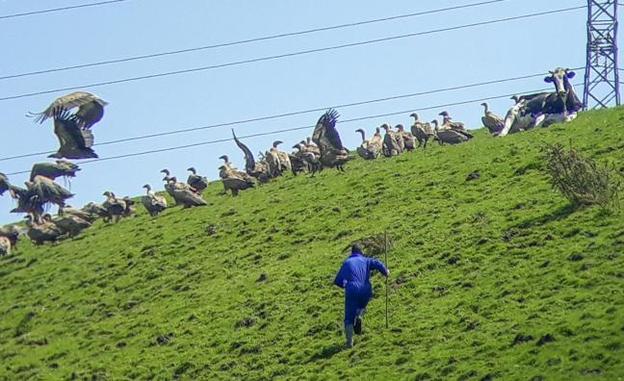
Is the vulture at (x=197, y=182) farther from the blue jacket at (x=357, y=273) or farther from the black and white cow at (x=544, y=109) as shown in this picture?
the blue jacket at (x=357, y=273)

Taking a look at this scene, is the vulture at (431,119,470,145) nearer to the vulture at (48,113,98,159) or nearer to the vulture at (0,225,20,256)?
the vulture at (48,113,98,159)

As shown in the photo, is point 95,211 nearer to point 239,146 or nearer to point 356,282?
point 239,146

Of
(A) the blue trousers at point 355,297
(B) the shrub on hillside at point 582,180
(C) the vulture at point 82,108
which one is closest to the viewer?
(A) the blue trousers at point 355,297

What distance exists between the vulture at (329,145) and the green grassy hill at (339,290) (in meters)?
0.73

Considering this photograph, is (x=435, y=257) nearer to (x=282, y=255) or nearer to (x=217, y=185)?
(x=282, y=255)

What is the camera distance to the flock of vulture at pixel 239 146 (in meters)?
64.8

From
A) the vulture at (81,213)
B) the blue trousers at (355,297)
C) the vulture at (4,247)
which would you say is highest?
the vulture at (81,213)

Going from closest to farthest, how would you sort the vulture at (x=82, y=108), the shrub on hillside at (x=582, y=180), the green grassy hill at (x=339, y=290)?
the green grassy hill at (x=339, y=290), the shrub on hillside at (x=582, y=180), the vulture at (x=82, y=108)

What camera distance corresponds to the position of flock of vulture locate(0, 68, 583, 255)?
64812 millimetres

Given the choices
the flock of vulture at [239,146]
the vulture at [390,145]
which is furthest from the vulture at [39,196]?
the vulture at [390,145]

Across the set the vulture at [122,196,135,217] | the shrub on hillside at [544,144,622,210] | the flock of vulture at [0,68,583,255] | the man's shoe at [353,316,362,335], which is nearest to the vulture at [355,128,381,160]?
the flock of vulture at [0,68,583,255]

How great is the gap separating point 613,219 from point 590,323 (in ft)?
26.7

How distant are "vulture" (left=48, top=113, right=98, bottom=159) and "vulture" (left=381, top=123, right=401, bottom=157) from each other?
36.4 feet

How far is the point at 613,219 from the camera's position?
45750 mm
